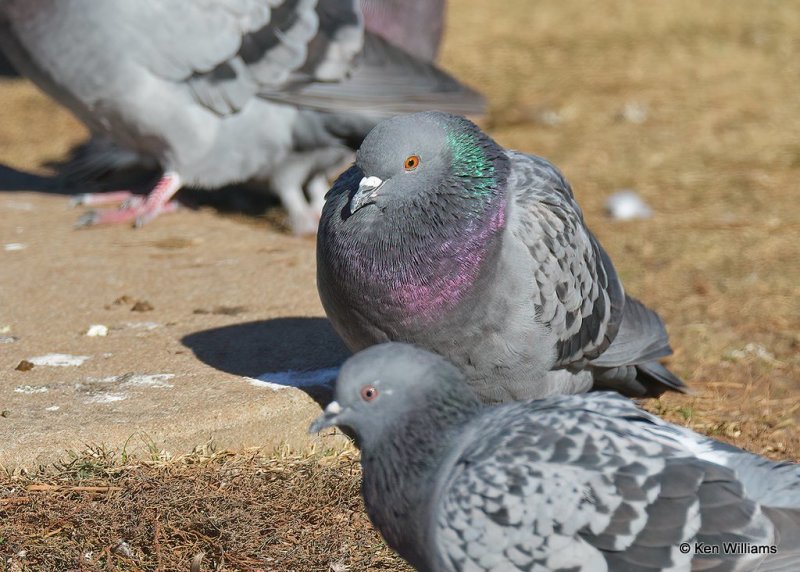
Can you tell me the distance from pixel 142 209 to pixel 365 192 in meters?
2.62

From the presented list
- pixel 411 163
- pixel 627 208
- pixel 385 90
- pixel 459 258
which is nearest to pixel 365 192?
pixel 411 163

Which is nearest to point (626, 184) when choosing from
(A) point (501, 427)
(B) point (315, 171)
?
(B) point (315, 171)

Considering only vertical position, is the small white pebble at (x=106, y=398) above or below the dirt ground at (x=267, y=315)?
above

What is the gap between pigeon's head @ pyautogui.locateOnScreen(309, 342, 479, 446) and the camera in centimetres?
255

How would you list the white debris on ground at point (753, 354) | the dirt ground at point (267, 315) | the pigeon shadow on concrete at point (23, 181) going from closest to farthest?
the dirt ground at point (267, 315) → the white debris on ground at point (753, 354) → the pigeon shadow on concrete at point (23, 181)

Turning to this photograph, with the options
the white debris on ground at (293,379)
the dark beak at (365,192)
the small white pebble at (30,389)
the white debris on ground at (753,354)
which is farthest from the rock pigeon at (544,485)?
the white debris on ground at (753,354)

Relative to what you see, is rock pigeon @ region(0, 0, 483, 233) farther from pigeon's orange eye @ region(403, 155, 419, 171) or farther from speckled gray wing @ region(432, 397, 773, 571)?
speckled gray wing @ region(432, 397, 773, 571)

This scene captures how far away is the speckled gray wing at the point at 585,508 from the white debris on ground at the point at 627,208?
12.7ft

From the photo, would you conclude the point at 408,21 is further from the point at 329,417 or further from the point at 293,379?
the point at 329,417

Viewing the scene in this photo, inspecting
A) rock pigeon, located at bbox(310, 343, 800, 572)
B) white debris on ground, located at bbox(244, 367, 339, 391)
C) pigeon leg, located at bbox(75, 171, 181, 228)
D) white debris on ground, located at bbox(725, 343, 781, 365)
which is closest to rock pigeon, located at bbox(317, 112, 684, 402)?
white debris on ground, located at bbox(244, 367, 339, 391)

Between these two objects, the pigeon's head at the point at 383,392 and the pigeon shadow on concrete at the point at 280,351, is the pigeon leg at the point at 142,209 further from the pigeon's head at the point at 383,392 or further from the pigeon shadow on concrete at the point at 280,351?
the pigeon's head at the point at 383,392

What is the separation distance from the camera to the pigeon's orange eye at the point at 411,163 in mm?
3236

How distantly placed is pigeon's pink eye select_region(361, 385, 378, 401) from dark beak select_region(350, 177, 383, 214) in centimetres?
77

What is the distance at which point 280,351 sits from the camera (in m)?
3.99
